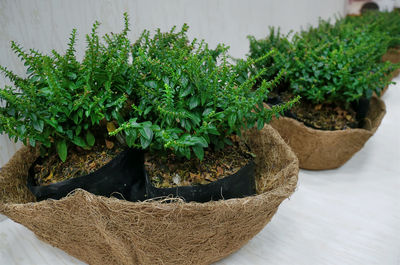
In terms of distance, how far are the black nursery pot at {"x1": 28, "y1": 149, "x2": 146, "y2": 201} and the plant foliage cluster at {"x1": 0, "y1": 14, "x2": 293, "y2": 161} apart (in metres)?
Answer: 0.07

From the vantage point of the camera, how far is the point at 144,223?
2.06 ft

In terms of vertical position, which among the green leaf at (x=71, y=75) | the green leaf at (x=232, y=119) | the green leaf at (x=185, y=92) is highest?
the green leaf at (x=71, y=75)

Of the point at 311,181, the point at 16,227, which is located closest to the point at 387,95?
the point at 311,181

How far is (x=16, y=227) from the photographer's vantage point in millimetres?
911

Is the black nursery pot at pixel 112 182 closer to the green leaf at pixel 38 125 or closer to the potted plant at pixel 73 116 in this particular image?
the potted plant at pixel 73 116

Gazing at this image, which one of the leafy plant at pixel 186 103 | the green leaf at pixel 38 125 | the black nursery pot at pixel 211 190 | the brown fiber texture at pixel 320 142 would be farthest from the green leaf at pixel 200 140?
the brown fiber texture at pixel 320 142

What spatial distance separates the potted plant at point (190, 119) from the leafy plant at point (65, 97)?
5 centimetres

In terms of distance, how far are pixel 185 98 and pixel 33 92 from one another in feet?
1.05

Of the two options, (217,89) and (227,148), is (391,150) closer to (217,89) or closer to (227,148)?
(227,148)

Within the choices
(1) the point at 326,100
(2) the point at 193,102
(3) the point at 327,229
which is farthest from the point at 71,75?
(1) the point at 326,100

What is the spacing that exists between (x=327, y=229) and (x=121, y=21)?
891 millimetres

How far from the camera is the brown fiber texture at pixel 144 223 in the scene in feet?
2.04

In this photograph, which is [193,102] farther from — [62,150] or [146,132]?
[62,150]

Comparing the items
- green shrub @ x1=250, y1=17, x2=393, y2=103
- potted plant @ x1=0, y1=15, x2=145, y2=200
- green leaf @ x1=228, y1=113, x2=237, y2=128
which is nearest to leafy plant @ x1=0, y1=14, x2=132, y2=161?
potted plant @ x1=0, y1=15, x2=145, y2=200
